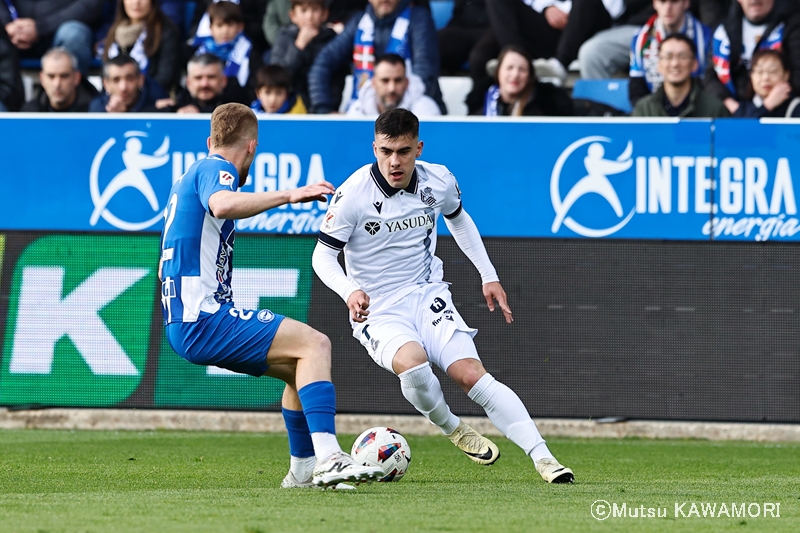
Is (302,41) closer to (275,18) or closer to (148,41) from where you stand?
(275,18)

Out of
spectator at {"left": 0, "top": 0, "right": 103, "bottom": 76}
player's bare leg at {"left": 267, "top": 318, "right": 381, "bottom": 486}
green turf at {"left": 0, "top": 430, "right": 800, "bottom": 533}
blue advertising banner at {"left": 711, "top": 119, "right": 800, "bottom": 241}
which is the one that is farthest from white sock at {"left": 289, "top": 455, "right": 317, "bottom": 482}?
spectator at {"left": 0, "top": 0, "right": 103, "bottom": 76}

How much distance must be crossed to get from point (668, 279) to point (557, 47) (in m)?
4.12

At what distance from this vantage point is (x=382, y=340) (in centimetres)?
699

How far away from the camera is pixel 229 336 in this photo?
20.4 feet

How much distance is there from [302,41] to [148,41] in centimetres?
167

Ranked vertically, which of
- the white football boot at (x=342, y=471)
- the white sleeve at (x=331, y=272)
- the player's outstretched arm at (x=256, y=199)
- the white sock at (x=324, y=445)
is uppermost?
the player's outstretched arm at (x=256, y=199)

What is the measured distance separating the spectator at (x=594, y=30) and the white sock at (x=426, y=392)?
6143 mm

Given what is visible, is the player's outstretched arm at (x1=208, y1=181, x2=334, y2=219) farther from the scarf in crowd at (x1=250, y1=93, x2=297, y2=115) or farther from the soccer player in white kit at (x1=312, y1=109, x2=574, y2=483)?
the scarf in crowd at (x1=250, y1=93, x2=297, y2=115)

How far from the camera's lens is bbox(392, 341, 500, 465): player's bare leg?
6836mm

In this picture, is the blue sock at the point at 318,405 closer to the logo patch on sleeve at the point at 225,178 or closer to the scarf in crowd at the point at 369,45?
the logo patch on sleeve at the point at 225,178

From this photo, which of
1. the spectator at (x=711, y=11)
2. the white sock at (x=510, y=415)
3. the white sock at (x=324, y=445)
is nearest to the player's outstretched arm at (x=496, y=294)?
the white sock at (x=510, y=415)

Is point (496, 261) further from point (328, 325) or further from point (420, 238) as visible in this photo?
point (420, 238)

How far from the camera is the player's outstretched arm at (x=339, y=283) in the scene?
6.34 meters

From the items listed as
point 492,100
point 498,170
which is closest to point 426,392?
point 498,170
